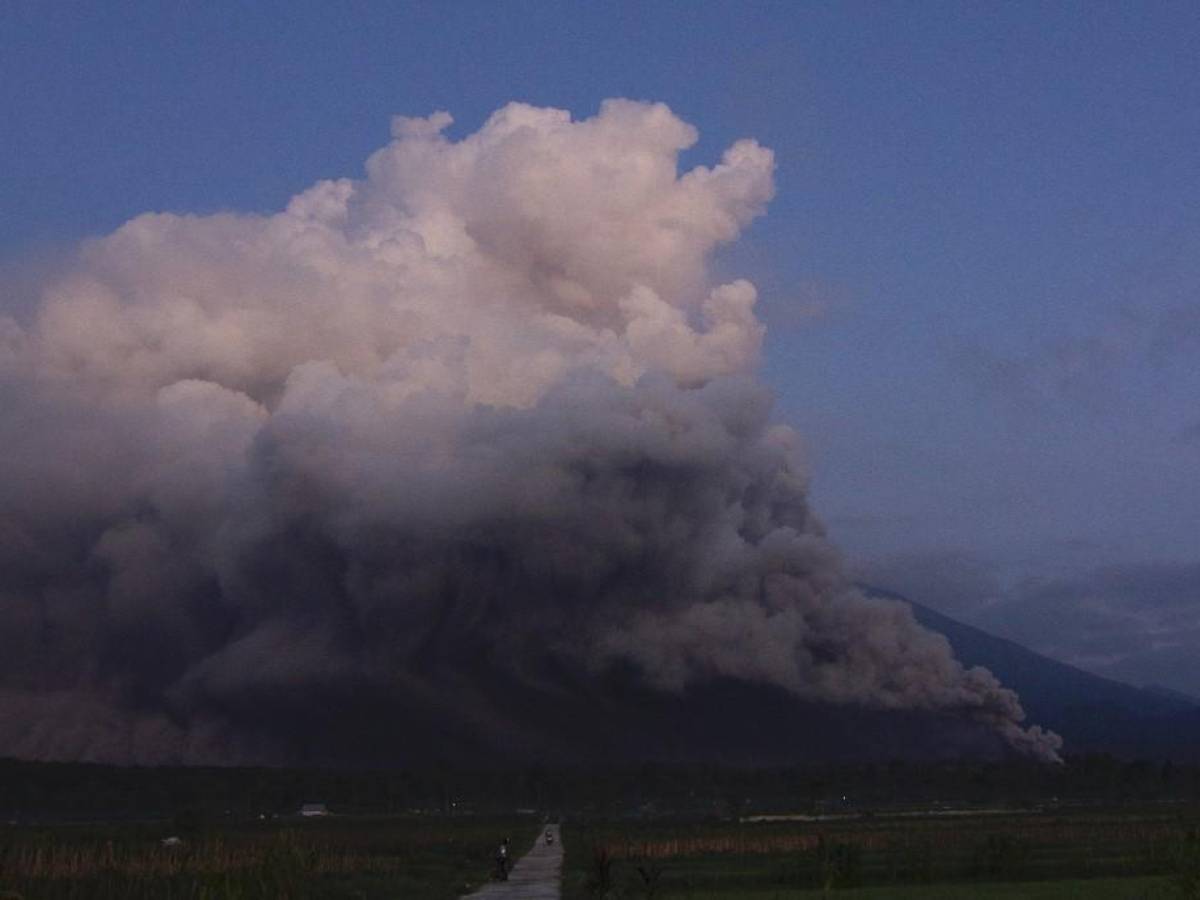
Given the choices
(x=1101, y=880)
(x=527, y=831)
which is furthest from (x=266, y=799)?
(x=1101, y=880)

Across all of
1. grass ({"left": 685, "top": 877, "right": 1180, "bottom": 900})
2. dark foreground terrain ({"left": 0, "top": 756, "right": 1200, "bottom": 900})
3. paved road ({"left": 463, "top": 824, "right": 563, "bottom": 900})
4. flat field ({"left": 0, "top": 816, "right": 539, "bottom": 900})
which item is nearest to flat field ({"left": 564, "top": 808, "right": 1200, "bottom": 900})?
grass ({"left": 685, "top": 877, "right": 1180, "bottom": 900})

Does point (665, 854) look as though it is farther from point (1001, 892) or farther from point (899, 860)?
point (1001, 892)

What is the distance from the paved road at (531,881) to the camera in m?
56.3

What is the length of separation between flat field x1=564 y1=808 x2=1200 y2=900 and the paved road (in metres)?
0.94

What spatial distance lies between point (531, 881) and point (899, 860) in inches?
759

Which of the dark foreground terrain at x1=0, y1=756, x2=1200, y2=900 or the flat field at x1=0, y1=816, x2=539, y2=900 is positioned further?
the dark foreground terrain at x1=0, y1=756, x2=1200, y2=900

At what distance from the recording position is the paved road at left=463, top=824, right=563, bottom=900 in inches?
2217

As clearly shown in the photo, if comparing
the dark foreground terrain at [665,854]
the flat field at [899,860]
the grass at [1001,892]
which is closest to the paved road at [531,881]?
the flat field at [899,860]

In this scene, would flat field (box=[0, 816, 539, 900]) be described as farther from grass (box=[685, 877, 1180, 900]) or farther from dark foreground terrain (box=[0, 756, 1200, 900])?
grass (box=[685, 877, 1180, 900])

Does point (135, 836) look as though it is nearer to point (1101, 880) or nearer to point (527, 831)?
point (527, 831)

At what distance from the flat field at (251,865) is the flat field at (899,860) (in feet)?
22.9

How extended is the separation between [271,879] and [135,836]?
2841 inches

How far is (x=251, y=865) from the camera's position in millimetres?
50625

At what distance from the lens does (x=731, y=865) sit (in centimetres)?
7762
